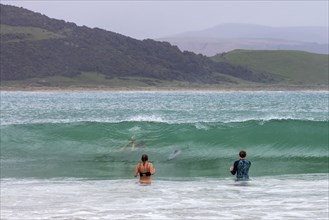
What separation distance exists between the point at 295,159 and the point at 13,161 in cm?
987

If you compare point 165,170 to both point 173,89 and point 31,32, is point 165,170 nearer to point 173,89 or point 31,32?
point 173,89

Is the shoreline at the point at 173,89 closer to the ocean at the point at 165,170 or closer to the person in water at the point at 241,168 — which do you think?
the ocean at the point at 165,170

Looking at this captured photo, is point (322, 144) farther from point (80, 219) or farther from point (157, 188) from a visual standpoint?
point (80, 219)

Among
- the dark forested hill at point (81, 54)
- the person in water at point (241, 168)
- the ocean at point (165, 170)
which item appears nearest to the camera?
the ocean at point (165, 170)

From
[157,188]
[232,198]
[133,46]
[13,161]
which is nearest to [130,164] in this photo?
[13,161]

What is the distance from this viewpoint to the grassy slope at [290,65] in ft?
586

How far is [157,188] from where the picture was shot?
17.9 meters

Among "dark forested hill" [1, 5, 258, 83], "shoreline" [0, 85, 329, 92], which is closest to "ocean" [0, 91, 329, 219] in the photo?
"shoreline" [0, 85, 329, 92]

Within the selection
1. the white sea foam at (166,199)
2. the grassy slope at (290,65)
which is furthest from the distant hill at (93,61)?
the white sea foam at (166,199)

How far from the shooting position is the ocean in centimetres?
1454

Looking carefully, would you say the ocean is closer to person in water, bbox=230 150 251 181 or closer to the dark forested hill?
person in water, bbox=230 150 251 181

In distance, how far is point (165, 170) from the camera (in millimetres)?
24188

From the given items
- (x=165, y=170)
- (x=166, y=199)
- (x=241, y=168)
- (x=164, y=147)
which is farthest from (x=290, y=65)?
(x=166, y=199)

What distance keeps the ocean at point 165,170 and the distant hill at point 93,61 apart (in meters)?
114
